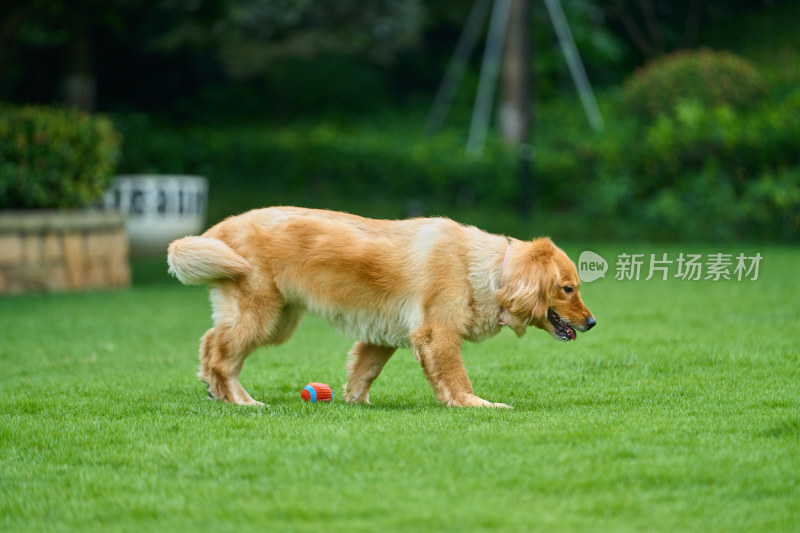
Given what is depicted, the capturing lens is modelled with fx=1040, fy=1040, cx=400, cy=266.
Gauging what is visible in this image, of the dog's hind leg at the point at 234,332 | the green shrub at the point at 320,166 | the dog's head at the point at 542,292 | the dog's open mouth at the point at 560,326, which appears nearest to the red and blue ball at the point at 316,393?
the dog's hind leg at the point at 234,332

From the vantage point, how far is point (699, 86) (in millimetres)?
19469

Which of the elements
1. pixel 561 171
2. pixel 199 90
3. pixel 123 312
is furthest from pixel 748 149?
pixel 199 90

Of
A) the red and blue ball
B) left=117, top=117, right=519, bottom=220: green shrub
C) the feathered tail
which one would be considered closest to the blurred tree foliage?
left=117, top=117, right=519, bottom=220: green shrub

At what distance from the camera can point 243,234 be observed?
6.37m

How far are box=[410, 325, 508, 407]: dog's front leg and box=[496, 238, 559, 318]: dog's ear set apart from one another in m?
0.39

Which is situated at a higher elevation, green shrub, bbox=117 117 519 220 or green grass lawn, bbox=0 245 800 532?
green grass lawn, bbox=0 245 800 532

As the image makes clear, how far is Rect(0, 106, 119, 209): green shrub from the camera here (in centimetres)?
1312

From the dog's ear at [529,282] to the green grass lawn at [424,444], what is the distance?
0.59m

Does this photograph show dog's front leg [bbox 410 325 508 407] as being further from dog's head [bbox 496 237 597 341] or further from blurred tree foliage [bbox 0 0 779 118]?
blurred tree foliage [bbox 0 0 779 118]

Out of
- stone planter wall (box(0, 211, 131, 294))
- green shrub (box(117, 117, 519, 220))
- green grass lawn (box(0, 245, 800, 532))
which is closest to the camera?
green grass lawn (box(0, 245, 800, 532))

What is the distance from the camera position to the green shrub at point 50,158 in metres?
13.1

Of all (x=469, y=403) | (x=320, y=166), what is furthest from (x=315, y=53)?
(x=469, y=403)

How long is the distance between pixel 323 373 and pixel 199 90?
72.4ft

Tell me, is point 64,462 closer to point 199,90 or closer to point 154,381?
point 154,381
